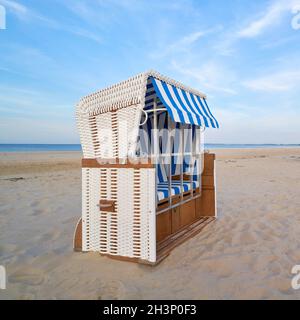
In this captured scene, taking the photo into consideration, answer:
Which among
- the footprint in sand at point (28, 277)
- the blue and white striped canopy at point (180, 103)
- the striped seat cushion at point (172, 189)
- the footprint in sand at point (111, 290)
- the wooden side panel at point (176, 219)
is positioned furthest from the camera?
the wooden side panel at point (176, 219)

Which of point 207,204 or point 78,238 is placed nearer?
point 78,238

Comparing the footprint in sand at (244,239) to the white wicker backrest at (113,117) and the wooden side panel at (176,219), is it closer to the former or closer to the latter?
the wooden side panel at (176,219)

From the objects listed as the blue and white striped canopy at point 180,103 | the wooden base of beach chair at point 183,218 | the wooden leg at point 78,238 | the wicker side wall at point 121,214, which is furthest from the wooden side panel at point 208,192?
the wooden leg at point 78,238

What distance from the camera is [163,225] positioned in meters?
4.38

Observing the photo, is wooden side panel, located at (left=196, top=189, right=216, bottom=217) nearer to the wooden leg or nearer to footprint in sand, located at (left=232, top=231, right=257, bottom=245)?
footprint in sand, located at (left=232, top=231, right=257, bottom=245)

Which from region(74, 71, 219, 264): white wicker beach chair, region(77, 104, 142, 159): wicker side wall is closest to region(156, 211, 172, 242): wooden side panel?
region(74, 71, 219, 264): white wicker beach chair

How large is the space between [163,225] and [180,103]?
6.51 ft

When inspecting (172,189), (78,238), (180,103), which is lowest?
(78,238)

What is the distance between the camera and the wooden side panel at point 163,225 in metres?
4.23

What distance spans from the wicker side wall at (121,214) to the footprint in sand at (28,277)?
0.76 meters

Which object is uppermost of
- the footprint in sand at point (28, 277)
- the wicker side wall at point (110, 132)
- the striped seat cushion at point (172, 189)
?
the wicker side wall at point (110, 132)

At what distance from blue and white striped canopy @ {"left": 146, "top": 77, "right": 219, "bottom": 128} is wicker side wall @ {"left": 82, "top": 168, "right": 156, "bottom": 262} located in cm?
93

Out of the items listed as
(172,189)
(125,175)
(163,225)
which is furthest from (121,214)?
(172,189)

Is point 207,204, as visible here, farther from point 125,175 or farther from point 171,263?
point 125,175
